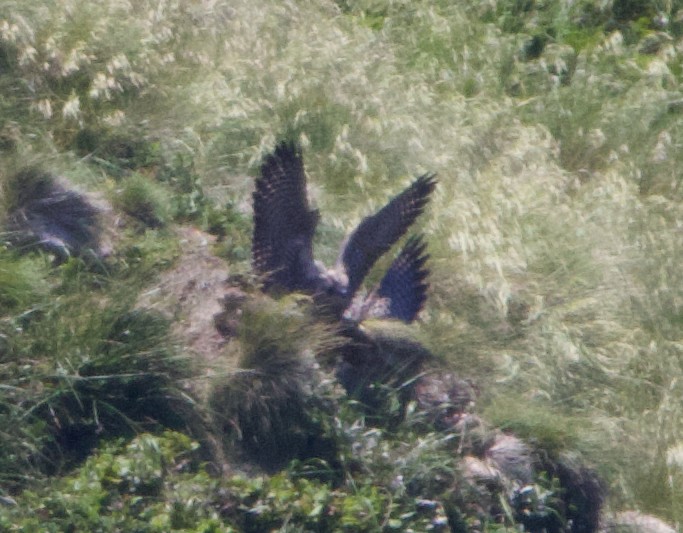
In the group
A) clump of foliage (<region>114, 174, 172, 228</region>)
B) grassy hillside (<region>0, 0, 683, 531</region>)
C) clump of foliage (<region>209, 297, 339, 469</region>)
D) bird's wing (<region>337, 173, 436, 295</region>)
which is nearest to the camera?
grassy hillside (<region>0, 0, 683, 531</region>)

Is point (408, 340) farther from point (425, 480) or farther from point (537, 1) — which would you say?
point (537, 1)

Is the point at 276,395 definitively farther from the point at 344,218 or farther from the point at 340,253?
the point at 344,218

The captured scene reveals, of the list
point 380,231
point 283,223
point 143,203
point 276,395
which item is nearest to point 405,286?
point 380,231

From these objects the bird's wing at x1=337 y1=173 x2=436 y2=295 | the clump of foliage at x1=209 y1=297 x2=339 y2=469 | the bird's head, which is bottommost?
the clump of foliage at x1=209 y1=297 x2=339 y2=469

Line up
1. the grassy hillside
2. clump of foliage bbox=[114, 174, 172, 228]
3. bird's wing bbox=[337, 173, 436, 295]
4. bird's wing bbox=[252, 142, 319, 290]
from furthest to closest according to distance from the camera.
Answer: clump of foliage bbox=[114, 174, 172, 228], bird's wing bbox=[337, 173, 436, 295], bird's wing bbox=[252, 142, 319, 290], the grassy hillside

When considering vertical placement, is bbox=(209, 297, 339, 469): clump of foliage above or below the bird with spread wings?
below

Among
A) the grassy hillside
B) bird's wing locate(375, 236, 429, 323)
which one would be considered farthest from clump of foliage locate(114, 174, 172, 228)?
bird's wing locate(375, 236, 429, 323)

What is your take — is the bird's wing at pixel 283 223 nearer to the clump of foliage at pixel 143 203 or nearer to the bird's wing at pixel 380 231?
the bird's wing at pixel 380 231

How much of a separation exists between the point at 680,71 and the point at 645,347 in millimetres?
3317

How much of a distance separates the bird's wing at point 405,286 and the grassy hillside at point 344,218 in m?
0.31

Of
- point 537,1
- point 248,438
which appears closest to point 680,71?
point 537,1

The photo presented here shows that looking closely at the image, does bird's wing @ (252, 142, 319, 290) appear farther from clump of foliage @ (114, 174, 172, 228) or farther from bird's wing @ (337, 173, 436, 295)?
clump of foliage @ (114, 174, 172, 228)

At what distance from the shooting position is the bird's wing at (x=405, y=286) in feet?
20.5

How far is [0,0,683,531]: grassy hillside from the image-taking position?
5219mm
